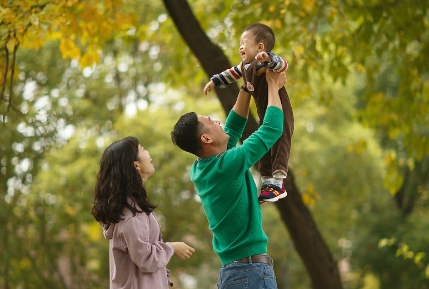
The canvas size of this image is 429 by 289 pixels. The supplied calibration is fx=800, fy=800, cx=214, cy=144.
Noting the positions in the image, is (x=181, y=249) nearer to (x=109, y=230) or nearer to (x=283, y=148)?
(x=109, y=230)

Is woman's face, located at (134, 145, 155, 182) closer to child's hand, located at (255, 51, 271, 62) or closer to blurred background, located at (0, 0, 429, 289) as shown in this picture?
child's hand, located at (255, 51, 271, 62)

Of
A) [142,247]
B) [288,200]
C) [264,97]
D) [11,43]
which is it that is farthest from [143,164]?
[288,200]

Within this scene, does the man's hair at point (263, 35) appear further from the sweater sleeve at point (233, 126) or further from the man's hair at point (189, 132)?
the man's hair at point (189, 132)

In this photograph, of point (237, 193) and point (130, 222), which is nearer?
point (237, 193)

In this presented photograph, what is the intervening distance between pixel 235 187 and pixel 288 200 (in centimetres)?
368

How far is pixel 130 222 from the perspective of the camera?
391cm

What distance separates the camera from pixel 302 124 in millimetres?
19719

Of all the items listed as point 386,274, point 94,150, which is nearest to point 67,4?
point 94,150

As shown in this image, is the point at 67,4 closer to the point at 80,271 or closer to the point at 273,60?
the point at 273,60

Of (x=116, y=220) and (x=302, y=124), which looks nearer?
(x=116, y=220)

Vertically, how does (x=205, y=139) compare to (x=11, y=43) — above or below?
below

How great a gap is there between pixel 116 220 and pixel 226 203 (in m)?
0.58

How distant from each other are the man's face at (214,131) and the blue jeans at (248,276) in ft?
1.92

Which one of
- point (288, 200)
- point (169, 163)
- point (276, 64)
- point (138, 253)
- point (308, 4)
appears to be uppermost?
point (169, 163)
